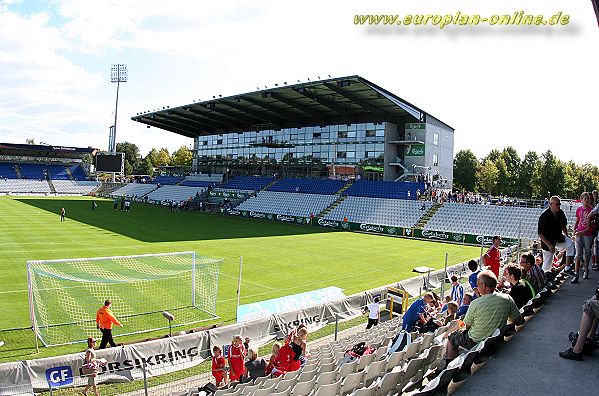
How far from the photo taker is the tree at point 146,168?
123875 millimetres

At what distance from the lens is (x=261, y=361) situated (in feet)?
28.0

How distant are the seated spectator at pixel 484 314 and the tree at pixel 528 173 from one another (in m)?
75.7

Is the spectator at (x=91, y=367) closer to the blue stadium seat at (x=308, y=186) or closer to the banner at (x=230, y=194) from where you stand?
the blue stadium seat at (x=308, y=186)

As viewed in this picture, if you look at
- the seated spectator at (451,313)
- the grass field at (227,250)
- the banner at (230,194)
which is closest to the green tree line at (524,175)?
the grass field at (227,250)

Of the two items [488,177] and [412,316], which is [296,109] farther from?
[412,316]

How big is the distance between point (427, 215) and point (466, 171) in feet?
157

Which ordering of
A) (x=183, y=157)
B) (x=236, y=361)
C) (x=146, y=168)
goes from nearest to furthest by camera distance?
(x=236, y=361)
(x=183, y=157)
(x=146, y=168)

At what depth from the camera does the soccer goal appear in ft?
43.1

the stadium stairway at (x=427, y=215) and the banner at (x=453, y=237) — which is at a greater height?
the stadium stairway at (x=427, y=215)

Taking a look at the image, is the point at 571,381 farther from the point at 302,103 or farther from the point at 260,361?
the point at 302,103

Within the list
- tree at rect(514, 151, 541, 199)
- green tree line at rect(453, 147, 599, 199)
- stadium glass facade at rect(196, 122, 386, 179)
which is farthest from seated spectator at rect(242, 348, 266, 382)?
tree at rect(514, 151, 541, 199)

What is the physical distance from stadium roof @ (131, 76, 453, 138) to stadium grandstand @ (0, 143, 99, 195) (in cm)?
2207

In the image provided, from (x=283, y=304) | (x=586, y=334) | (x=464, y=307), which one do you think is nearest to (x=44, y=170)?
(x=283, y=304)

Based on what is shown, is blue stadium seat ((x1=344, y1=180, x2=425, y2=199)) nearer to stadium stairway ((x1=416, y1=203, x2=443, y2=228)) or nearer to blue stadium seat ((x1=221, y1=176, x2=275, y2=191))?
stadium stairway ((x1=416, y1=203, x2=443, y2=228))
